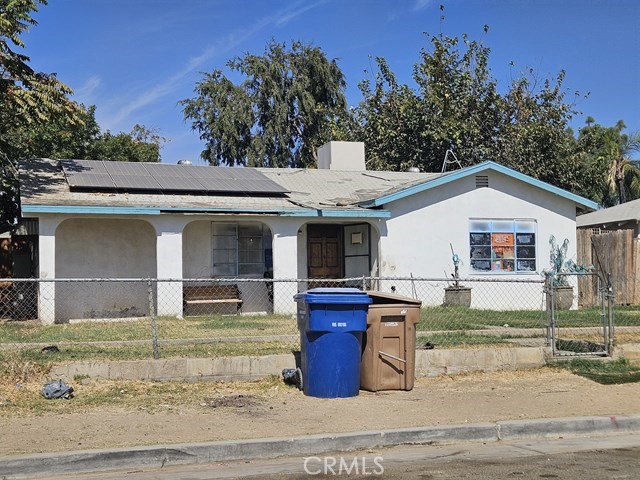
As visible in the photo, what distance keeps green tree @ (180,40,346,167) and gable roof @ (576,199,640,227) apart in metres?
15.1

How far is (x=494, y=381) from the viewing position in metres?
10.7

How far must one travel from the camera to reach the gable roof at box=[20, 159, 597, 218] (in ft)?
53.7

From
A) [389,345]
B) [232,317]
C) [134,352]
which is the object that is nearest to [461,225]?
[232,317]

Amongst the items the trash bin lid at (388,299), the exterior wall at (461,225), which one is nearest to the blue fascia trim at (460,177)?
the exterior wall at (461,225)

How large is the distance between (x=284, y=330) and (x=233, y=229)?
211 inches

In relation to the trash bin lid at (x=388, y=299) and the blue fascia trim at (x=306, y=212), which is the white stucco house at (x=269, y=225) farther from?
the trash bin lid at (x=388, y=299)

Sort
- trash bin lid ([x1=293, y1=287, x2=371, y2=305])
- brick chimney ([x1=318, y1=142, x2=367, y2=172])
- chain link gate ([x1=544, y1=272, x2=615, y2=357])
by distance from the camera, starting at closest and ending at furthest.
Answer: trash bin lid ([x1=293, y1=287, x2=371, y2=305]), chain link gate ([x1=544, y1=272, x2=615, y2=357]), brick chimney ([x1=318, y1=142, x2=367, y2=172])

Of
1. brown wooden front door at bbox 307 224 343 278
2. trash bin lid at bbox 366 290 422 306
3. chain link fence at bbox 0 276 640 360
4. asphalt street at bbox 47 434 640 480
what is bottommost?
asphalt street at bbox 47 434 640 480

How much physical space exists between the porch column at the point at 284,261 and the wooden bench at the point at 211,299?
3.09 ft

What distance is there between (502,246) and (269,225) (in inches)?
242

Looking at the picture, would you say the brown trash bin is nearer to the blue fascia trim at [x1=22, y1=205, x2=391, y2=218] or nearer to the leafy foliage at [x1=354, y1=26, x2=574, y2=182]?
the blue fascia trim at [x1=22, y1=205, x2=391, y2=218]

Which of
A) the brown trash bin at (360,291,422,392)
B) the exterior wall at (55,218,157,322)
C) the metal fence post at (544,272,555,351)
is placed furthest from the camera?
the exterior wall at (55,218,157,322)

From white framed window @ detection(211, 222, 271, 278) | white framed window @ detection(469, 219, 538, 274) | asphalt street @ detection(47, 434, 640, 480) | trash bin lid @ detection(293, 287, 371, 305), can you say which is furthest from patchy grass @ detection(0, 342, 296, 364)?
white framed window @ detection(469, 219, 538, 274)

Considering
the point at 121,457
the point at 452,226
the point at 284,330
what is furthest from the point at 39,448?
the point at 452,226
